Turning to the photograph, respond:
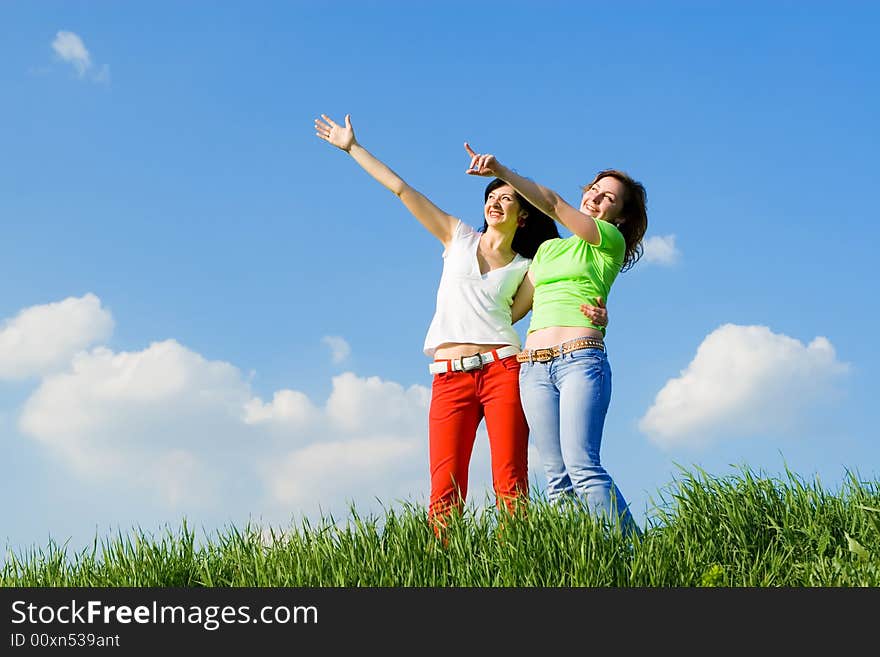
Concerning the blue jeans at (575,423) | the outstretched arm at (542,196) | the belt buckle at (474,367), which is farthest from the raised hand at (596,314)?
the belt buckle at (474,367)

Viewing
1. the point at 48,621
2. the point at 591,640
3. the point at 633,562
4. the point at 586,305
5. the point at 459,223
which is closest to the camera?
the point at 591,640

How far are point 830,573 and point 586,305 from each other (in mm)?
1989

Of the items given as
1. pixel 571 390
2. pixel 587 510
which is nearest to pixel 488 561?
pixel 587 510

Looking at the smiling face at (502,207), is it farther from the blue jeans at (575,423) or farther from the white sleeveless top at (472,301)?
the blue jeans at (575,423)

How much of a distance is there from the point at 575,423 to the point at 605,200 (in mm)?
1451

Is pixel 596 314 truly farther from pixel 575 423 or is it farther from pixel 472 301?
pixel 472 301

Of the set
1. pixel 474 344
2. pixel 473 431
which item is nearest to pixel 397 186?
pixel 474 344

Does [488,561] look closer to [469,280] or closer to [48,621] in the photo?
[469,280]

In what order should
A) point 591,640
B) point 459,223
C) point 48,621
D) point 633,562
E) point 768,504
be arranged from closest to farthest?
point 591,640 < point 48,621 < point 633,562 < point 768,504 < point 459,223

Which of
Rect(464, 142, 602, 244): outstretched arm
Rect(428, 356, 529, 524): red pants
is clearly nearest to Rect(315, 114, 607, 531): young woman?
Rect(428, 356, 529, 524): red pants

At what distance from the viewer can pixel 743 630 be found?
3820mm

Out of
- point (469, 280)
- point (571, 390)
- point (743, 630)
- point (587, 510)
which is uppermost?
point (469, 280)

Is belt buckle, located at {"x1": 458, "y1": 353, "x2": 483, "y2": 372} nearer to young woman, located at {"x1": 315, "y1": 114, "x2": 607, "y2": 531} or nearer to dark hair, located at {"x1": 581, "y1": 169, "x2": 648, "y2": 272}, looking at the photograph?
young woman, located at {"x1": 315, "y1": 114, "x2": 607, "y2": 531}

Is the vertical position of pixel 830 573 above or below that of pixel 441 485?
below
